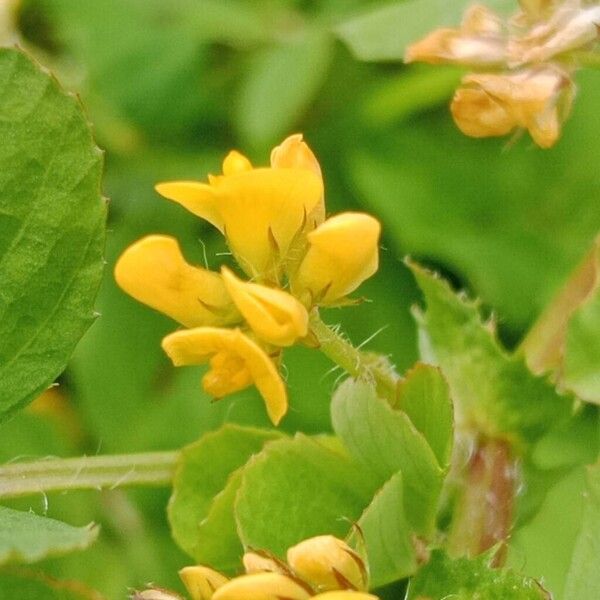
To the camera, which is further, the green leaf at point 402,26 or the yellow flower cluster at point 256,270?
the green leaf at point 402,26

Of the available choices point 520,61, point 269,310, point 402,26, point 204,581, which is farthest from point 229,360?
point 402,26

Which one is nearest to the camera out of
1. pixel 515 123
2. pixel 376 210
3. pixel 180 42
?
pixel 515 123

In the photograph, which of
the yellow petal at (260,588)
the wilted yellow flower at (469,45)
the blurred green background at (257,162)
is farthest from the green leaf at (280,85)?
the yellow petal at (260,588)

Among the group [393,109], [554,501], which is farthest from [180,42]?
[554,501]

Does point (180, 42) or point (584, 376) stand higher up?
point (584, 376)

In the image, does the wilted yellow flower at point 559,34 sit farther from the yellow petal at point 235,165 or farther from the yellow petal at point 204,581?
the yellow petal at point 204,581

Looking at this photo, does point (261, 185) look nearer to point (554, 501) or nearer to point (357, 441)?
point (357, 441)
